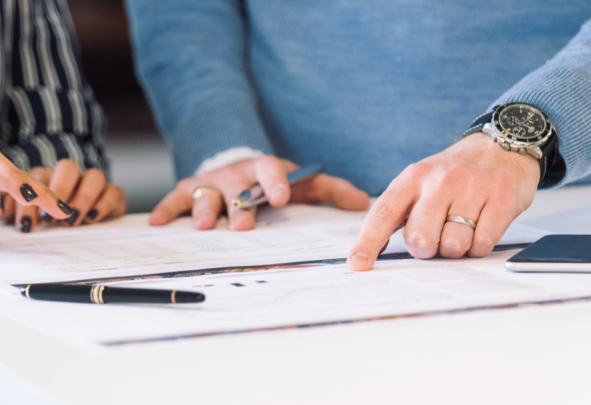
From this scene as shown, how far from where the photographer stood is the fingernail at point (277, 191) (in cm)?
67

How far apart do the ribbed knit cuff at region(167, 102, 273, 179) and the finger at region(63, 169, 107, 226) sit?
6.5 inches

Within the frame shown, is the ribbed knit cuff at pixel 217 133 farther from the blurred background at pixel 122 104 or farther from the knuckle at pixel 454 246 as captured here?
the blurred background at pixel 122 104

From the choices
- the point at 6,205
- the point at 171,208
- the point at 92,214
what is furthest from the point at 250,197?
the point at 6,205

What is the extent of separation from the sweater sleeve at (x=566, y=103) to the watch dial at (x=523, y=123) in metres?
0.01

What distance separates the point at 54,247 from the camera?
1.88ft

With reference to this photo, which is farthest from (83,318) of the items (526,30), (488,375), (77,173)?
(526,30)

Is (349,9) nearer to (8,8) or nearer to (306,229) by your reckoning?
(306,229)

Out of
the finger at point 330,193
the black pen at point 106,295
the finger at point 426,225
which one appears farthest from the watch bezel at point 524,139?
the black pen at point 106,295

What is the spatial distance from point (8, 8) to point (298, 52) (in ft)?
1.66

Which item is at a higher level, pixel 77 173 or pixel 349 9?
pixel 349 9

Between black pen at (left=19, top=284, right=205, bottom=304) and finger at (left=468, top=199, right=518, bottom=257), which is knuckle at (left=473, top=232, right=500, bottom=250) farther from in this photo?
black pen at (left=19, top=284, right=205, bottom=304)

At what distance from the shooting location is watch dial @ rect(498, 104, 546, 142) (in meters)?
0.52

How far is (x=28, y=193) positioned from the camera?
528 millimetres

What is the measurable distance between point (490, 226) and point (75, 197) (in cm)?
55
